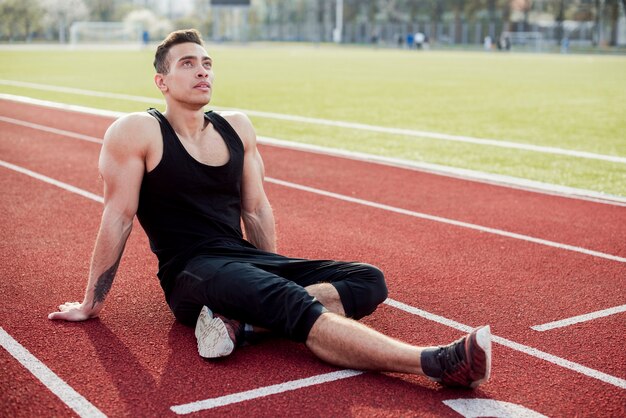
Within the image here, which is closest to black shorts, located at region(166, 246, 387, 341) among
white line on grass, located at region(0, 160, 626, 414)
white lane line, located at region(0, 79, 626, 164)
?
white line on grass, located at region(0, 160, 626, 414)

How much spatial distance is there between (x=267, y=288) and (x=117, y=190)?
3.75 feet

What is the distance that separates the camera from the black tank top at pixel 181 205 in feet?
15.0

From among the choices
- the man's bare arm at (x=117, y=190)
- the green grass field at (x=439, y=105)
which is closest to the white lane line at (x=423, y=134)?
the green grass field at (x=439, y=105)

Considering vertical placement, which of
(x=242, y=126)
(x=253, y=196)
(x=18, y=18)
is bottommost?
(x=253, y=196)

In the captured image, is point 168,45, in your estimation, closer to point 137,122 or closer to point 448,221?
point 137,122

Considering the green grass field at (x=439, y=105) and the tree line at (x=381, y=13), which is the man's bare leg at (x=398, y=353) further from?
the tree line at (x=381, y=13)

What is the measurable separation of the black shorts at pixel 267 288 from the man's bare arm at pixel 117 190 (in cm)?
42

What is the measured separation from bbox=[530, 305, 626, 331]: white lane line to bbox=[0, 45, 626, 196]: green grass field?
181 inches

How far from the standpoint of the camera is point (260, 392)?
379 cm

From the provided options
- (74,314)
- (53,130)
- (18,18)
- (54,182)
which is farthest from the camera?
(18,18)

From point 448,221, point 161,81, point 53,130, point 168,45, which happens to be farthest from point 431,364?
point 53,130

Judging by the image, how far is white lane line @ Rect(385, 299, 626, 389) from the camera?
404 centimetres

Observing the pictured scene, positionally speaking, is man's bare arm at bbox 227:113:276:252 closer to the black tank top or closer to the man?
the man

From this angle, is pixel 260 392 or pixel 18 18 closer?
pixel 260 392
